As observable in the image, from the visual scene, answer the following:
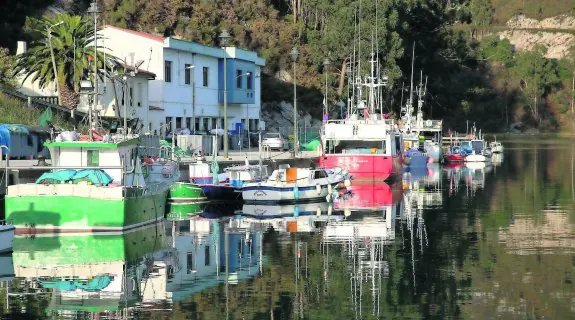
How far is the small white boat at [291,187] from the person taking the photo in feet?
157

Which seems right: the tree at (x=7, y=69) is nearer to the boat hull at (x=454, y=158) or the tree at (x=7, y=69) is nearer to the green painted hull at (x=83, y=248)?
the green painted hull at (x=83, y=248)

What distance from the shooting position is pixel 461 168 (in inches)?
3415

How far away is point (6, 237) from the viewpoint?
101 ft

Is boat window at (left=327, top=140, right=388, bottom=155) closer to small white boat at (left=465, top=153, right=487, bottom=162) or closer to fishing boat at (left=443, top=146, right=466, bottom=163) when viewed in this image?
small white boat at (left=465, top=153, right=487, bottom=162)

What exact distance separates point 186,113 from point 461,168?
2289 centimetres

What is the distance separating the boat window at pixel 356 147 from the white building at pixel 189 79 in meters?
11.3

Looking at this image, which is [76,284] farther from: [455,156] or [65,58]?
[455,156]

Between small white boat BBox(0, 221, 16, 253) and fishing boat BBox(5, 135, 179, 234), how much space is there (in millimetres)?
3466

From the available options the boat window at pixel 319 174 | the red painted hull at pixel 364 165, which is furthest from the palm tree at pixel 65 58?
the boat window at pixel 319 174

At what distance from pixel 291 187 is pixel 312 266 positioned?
1894cm

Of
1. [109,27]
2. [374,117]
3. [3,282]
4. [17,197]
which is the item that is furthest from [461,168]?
[3,282]

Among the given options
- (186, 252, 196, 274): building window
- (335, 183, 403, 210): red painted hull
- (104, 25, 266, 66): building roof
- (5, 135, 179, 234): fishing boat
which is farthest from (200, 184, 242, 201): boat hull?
(104, 25, 266, 66): building roof

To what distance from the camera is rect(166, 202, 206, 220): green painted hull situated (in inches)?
1734

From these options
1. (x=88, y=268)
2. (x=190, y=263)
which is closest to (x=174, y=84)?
(x=190, y=263)
